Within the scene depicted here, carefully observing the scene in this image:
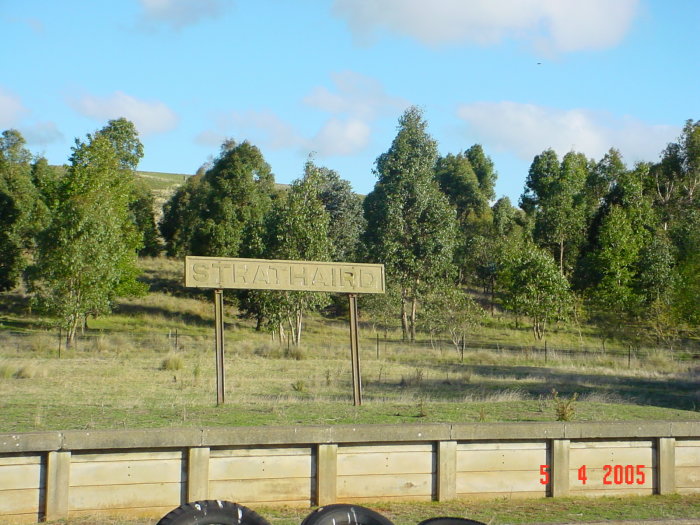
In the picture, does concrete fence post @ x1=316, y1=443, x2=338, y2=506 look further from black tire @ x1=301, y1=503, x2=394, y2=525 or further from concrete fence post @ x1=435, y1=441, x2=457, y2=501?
black tire @ x1=301, y1=503, x2=394, y2=525

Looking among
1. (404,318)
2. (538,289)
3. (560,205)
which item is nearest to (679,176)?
(560,205)

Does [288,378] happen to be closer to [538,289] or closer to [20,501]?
[20,501]

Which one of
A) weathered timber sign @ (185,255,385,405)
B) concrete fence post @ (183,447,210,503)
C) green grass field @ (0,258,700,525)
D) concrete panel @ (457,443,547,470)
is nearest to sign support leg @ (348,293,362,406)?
weathered timber sign @ (185,255,385,405)

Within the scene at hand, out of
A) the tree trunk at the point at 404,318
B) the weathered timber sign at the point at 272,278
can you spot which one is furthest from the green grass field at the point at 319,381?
the weathered timber sign at the point at 272,278

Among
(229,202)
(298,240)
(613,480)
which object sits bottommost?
(613,480)

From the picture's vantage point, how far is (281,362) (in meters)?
27.6

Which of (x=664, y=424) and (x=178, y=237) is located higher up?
(x=178, y=237)

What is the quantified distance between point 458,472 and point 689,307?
2946cm

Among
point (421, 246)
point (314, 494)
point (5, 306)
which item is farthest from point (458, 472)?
point (5, 306)

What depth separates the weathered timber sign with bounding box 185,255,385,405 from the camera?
1330cm

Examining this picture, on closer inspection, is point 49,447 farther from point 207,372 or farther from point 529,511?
point 207,372
